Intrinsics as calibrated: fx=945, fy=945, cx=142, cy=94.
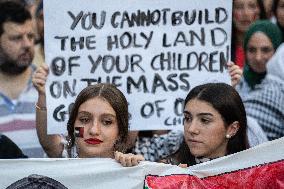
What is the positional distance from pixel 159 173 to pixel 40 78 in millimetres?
1305

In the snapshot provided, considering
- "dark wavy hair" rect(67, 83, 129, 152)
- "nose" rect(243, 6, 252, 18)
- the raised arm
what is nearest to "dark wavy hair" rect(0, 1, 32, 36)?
the raised arm

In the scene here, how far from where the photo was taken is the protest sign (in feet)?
17.3

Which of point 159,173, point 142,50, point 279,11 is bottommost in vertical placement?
point 159,173

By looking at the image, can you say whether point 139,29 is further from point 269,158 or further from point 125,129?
point 269,158

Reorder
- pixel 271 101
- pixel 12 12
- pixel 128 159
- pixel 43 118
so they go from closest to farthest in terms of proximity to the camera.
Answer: pixel 128 159 → pixel 43 118 → pixel 12 12 → pixel 271 101

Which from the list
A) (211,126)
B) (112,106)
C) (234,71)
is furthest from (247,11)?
(112,106)

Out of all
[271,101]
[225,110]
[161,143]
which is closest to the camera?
[225,110]

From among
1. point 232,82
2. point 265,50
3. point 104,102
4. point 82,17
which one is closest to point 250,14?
point 265,50

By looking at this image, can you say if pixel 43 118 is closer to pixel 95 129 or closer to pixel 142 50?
pixel 142 50

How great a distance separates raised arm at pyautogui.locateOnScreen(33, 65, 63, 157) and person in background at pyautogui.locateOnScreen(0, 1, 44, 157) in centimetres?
46

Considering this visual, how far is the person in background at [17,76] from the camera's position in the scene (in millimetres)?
5750

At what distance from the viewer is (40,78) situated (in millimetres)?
5281

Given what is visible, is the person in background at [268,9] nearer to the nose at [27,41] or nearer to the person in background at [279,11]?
the person in background at [279,11]

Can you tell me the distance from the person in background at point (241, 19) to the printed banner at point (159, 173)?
1804 millimetres
